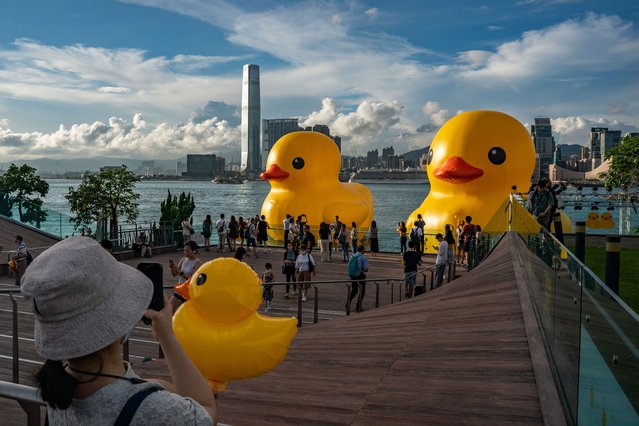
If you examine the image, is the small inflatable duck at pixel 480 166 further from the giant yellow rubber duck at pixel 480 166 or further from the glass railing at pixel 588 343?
the glass railing at pixel 588 343

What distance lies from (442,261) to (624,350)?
11.6 m

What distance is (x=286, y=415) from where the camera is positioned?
4.48 m

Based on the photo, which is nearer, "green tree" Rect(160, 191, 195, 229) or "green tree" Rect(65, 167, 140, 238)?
"green tree" Rect(160, 191, 195, 229)

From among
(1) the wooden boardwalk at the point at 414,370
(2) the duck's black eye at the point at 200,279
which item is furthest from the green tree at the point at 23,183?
(2) the duck's black eye at the point at 200,279

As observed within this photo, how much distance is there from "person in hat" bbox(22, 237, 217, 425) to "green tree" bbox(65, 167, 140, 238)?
27.4 meters

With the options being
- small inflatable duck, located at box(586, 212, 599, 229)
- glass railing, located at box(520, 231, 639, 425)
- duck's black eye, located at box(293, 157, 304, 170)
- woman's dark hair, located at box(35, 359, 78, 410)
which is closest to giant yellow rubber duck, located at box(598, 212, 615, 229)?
small inflatable duck, located at box(586, 212, 599, 229)

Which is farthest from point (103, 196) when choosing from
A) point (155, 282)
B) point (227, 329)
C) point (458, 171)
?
point (155, 282)

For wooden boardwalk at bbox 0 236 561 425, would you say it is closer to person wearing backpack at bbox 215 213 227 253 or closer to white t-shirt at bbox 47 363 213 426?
white t-shirt at bbox 47 363 213 426

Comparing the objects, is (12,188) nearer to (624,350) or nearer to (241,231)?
(241,231)

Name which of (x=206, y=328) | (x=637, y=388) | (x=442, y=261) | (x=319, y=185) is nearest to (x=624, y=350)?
(x=637, y=388)

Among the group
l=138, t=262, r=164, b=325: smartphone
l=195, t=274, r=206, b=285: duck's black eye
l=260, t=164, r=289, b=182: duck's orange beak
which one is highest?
l=260, t=164, r=289, b=182: duck's orange beak

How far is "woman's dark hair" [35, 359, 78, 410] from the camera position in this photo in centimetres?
169

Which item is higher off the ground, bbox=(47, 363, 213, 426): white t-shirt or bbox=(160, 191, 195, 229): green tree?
bbox=(47, 363, 213, 426): white t-shirt

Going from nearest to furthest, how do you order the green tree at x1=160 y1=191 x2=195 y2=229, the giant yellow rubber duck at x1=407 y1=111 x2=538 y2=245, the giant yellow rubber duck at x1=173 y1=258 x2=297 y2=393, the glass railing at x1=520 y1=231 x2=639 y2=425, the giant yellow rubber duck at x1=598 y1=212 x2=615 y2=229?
1. the glass railing at x1=520 y1=231 x2=639 y2=425
2. the giant yellow rubber duck at x1=173 y1=258 x2=297 y2=393
3. the giant yellow rubber duck at x1=598 y1=212 x2=615 y2=229
4. the giant yellow rubber duck at x1=407 y1=111 x2=538 y2=245
5. the green tree at x1=160 y1=191 x2=195 y2=229
